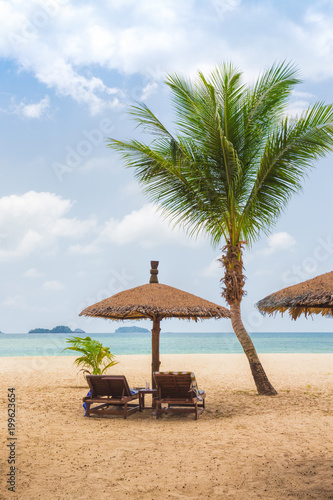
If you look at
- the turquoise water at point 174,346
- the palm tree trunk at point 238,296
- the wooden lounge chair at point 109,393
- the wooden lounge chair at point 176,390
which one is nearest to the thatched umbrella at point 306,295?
the wooden lounge chair at point 176,390

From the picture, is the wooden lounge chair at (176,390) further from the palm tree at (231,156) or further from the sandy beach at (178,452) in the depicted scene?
the palm tree at (231,156)

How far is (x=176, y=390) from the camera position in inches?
281

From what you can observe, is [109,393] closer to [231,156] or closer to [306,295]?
[306,295]

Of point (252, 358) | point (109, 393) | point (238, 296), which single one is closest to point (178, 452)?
point (109, 393)

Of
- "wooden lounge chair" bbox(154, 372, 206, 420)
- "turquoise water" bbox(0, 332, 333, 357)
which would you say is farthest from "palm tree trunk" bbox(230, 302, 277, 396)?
"turquoise water" bbox(0, 332, 333, 357)

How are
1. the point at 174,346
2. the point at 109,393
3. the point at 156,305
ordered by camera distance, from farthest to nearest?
the point at 174,346, the point at 156,305, the point at 109,393

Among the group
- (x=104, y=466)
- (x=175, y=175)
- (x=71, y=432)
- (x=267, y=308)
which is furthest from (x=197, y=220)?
(x=104, y=466)

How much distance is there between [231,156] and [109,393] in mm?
5326

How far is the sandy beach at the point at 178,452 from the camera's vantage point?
3.99m

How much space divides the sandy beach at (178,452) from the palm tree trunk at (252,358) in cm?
57

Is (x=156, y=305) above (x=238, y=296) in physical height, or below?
below

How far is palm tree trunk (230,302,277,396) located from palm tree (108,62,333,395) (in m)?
0.02

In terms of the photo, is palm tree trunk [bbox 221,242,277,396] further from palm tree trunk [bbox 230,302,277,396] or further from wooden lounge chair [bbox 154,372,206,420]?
wooden lounge chair [bbox 154,372,206,420]

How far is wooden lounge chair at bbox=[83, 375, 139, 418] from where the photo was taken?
720 cm
